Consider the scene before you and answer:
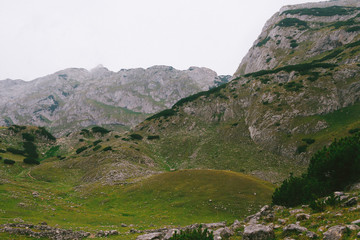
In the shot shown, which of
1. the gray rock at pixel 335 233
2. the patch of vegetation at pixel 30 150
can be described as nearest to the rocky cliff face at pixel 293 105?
the patch of vegetation at pixel 30 150

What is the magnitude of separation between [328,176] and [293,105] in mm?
74100

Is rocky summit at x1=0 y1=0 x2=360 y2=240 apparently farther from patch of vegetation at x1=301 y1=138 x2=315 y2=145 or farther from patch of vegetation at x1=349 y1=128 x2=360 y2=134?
patch of vegetation at x1=349 y1=128 x2=360 y2=134

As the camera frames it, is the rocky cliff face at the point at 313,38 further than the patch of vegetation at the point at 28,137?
Yes

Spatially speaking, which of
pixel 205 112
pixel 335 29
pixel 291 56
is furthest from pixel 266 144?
pixel 335 29

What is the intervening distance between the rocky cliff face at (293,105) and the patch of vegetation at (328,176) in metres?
48.1

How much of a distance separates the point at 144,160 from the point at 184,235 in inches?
3037

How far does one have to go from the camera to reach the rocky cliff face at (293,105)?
76250 millimetres

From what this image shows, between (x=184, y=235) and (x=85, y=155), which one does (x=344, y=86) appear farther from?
(x=85, y=155)

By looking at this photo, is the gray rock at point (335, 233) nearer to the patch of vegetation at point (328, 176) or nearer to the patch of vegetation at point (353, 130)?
the patch of vegetation at point (328, 176)

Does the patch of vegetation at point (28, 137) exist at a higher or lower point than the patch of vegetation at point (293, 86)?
lower

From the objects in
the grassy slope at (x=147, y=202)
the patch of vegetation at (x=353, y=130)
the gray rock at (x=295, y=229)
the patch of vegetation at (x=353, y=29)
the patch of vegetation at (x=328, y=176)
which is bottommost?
the grassy slope at (x=147, y=202)

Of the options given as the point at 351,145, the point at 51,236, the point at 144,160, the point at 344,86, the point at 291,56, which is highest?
the point at 291,56

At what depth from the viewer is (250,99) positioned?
118m

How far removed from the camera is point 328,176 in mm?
25297
